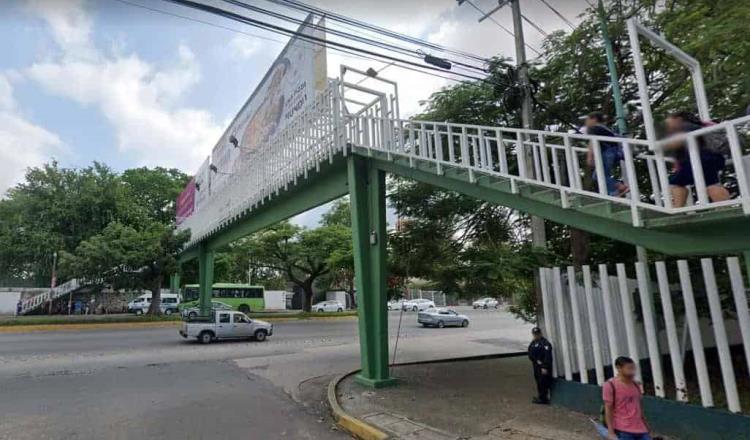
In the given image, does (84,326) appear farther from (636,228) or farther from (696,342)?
(696,342)

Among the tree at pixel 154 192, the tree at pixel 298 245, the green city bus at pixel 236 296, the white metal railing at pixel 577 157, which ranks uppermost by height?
the tree at pixel 154 192

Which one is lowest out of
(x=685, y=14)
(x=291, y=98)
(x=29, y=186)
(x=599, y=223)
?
(x=599, y=223)

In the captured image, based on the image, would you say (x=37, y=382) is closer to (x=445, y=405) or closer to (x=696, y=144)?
(x=445, y=405)

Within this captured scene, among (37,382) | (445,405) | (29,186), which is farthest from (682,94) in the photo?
(29,186)

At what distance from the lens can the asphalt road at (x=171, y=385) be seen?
647 centimetres

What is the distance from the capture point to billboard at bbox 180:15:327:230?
38.1 feet

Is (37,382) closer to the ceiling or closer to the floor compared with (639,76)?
closer to the floor

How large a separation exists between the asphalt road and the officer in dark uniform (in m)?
3.32

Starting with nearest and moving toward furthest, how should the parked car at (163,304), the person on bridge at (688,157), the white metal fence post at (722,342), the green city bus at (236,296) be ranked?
the person on bridge at (688,157) < the white metal fence post at (722,342) < the parked car at (163,304) < the green city bus at (236,296)

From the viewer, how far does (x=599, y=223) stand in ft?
18.1

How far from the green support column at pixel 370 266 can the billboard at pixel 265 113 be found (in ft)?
10.4

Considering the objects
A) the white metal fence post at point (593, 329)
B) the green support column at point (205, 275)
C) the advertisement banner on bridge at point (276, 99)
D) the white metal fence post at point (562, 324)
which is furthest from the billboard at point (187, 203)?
the white metal fence post at point (593, 329)

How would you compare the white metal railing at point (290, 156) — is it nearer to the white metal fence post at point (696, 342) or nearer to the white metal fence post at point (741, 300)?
the white metal fence post at point (696, 342)

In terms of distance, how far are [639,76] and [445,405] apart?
18.5 ft
